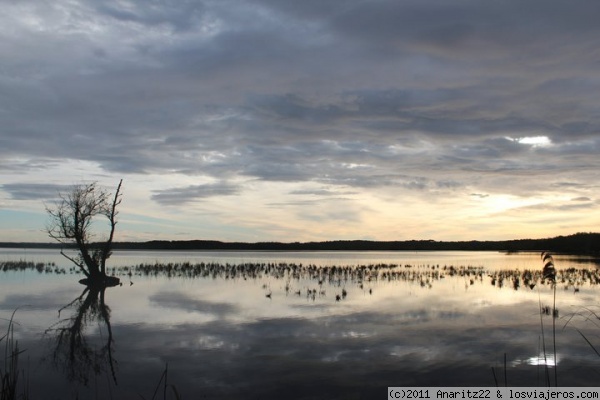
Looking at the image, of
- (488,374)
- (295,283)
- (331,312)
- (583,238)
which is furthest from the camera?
(583,238)

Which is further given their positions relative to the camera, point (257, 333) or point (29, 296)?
point (29, 296)

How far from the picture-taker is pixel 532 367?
10828 mm

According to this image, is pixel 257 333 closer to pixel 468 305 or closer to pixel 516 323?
pixel 516 323

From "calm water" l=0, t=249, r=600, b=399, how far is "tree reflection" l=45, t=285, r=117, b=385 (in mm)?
44

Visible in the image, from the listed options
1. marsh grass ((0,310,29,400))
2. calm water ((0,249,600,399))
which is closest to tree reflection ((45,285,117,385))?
calm water ((0,249,600,399))

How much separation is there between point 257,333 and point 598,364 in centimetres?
856

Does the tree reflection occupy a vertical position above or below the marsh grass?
below

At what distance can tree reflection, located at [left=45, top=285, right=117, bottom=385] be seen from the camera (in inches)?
438

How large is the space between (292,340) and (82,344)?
5.63m

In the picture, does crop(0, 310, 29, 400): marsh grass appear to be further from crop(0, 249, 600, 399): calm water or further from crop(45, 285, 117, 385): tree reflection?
crop(45, 285, 117, 385): tree reflection

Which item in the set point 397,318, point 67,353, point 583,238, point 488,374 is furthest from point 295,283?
point 583,238

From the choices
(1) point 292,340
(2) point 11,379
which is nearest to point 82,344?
(2) point 11,379

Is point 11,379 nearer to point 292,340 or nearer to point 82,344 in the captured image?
point 82,344

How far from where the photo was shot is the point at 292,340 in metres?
13.7
